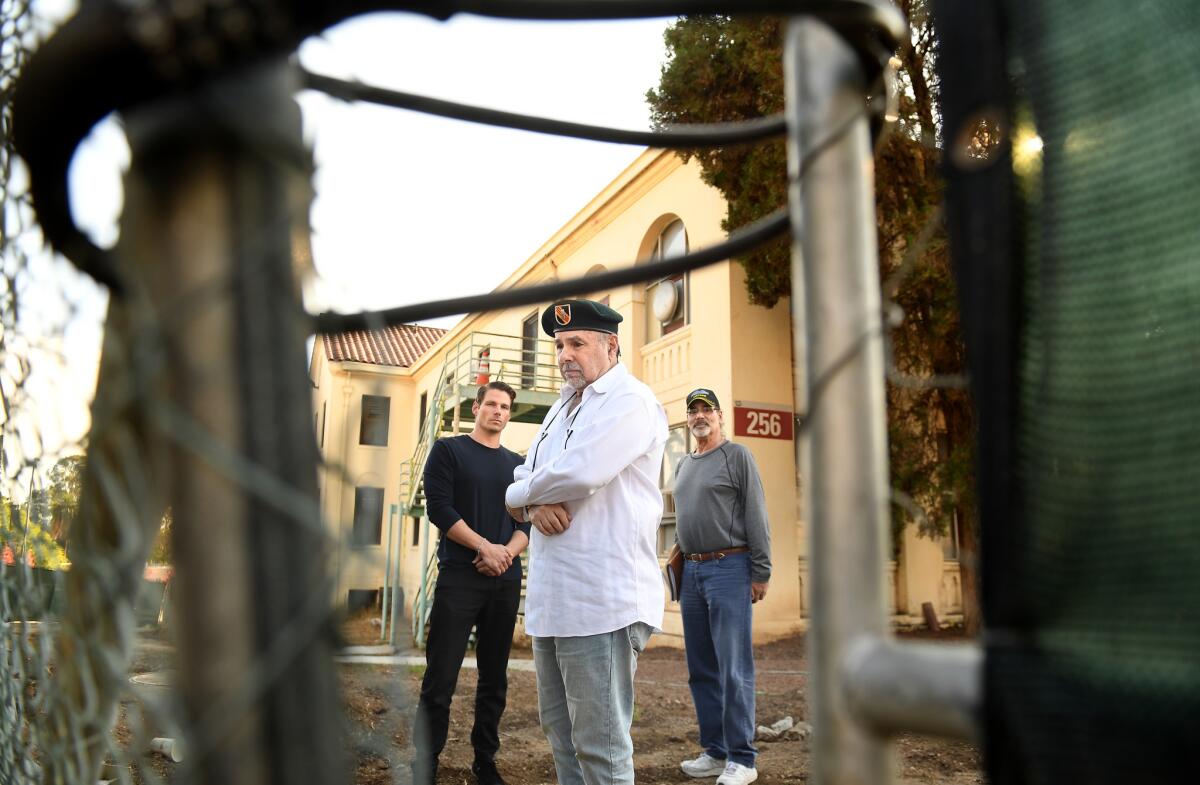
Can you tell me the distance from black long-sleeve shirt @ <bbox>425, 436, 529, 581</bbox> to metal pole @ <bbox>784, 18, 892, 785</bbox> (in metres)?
3.42

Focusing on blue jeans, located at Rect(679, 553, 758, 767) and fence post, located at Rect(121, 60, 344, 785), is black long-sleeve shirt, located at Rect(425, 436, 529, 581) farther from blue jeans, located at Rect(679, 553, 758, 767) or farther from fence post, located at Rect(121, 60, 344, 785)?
fence post, located at Rect(121, 60, 344, 785)

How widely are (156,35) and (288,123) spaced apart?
0.32ft

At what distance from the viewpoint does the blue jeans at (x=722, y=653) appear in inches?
156

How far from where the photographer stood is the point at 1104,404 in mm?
635

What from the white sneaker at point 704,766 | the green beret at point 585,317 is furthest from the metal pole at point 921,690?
the white sneaker at point 704,766

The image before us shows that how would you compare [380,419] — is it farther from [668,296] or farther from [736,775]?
[668,296]

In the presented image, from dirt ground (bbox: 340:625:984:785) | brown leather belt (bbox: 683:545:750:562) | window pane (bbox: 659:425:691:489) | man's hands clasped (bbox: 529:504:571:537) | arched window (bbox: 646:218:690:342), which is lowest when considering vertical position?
dirt ground (bbox: 340:625:984:785)

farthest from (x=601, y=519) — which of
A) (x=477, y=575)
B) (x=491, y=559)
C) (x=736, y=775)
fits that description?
(x=736, y=775)

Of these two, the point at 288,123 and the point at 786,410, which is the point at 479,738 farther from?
the point at 786,410

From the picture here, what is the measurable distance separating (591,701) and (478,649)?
154cm

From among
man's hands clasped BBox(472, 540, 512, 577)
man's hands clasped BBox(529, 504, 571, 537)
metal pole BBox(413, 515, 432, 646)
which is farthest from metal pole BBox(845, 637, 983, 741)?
metal pole BBox(413, 515, 432, 646)

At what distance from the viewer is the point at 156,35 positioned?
1.73 ft

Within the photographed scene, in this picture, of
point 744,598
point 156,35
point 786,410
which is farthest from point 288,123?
point 786,410

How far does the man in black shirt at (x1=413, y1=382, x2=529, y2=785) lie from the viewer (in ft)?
12.3
